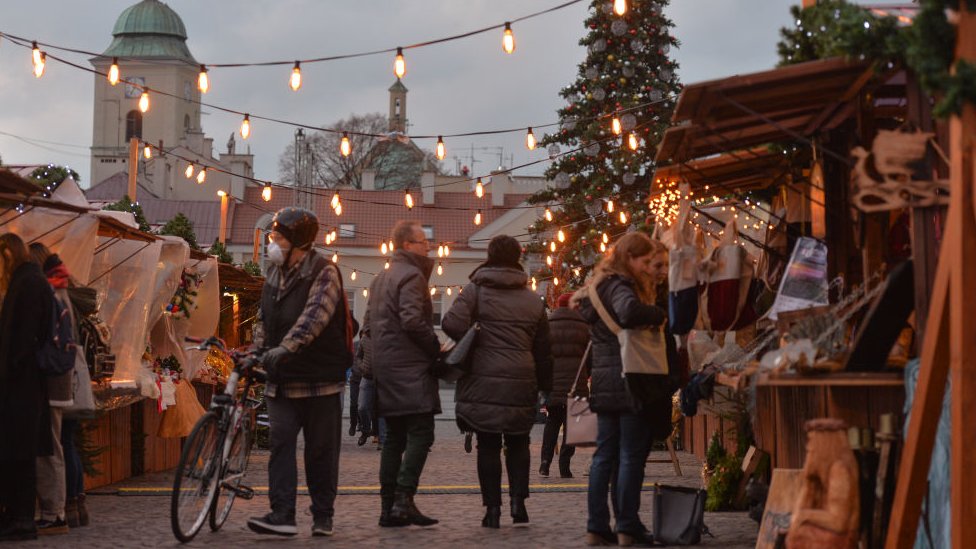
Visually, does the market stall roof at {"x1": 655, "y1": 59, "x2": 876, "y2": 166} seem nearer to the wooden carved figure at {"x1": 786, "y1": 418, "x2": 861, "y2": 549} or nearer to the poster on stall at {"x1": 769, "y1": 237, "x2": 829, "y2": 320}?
the poster on stall at {"x1": 769, "y1": 237, "x2": 829, "y2": 320}

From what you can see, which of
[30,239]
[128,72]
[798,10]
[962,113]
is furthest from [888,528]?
[128,72]

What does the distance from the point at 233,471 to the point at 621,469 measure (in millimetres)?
2514

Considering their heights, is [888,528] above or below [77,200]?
below

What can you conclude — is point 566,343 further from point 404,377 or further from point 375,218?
point 375,218

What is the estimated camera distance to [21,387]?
8984 mm

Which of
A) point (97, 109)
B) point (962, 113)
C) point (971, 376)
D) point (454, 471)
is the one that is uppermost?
point (97, 109)

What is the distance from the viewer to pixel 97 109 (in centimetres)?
11288

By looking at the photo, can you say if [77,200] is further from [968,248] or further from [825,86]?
[968,248]

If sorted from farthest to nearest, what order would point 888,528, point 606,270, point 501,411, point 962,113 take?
1. point 501,411
2. point 606,270
3. point 888,528
4. point 962,113

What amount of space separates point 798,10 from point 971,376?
10.8 ft

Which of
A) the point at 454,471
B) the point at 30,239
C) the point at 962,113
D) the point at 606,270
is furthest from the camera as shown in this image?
the point at 454,471

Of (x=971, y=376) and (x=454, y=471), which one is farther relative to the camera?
(x=454, y=471)

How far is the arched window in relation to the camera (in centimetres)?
11162

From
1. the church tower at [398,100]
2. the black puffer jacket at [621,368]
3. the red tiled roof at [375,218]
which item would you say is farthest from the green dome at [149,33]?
the black puffer jacket at [621,368]
